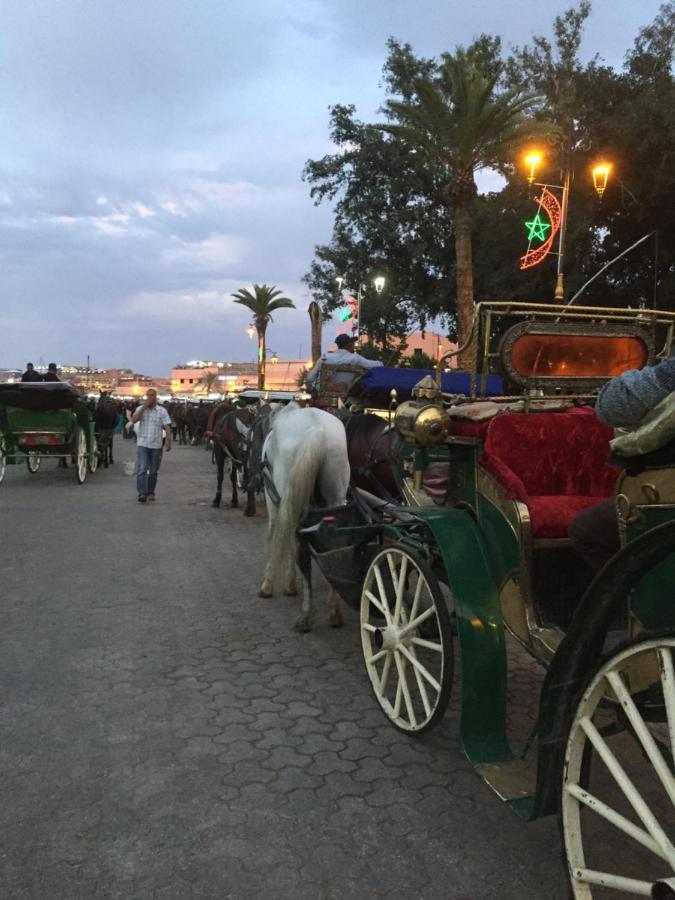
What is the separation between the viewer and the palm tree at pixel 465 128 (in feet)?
55.7

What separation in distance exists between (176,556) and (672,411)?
598cm

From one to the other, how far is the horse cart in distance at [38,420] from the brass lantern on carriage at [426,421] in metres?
9.89

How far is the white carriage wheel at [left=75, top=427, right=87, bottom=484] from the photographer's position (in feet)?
43.5

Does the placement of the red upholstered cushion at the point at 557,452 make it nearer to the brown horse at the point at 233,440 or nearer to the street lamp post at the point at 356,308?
the brown horse at the point at 233,440

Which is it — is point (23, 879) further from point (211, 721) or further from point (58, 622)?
point (58, 622)

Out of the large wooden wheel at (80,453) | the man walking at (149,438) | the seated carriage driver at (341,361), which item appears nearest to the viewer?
the seated carriage driver at (341,361)

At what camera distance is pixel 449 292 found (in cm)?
2648

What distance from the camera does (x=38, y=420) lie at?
12.7 meters

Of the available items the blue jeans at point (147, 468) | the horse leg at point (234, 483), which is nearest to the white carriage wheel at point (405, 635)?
the horse leg at point (234, 483)

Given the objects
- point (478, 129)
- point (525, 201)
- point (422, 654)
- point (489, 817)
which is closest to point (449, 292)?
point (525, 201)

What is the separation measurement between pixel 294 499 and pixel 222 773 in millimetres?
2211

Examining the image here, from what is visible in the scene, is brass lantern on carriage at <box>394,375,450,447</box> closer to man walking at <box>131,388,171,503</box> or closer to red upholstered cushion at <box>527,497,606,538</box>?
red upholstered cushion at <box>527,497,606,538</box>

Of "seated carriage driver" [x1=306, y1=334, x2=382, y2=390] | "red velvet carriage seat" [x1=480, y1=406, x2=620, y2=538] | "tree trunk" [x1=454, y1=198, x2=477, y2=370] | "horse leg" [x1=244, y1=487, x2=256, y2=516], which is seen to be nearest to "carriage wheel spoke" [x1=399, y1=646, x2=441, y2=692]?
"red velvet carriage seat" [x1=480, y1=406, x2=620, y2=538]

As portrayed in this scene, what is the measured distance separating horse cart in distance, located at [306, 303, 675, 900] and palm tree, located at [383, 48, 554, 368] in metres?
13.0
